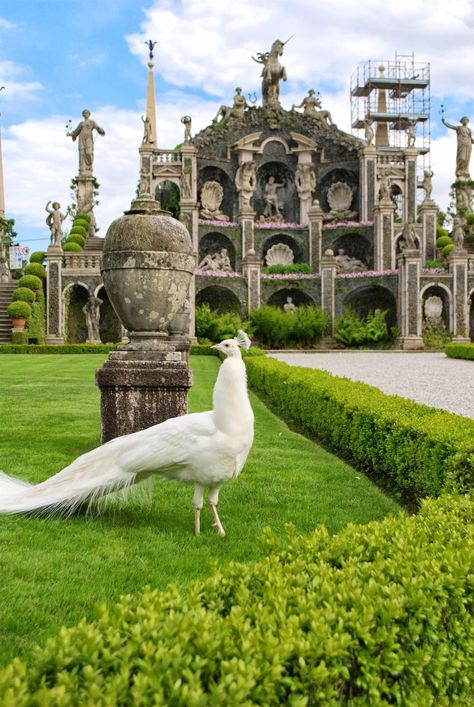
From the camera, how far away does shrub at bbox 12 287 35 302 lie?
109ft

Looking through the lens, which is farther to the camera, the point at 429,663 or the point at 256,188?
the point at 256,188

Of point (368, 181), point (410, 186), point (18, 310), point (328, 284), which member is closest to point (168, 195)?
point (368, 181)

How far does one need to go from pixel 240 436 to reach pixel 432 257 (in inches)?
1721

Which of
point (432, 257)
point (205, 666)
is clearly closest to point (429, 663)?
point (205, 666)

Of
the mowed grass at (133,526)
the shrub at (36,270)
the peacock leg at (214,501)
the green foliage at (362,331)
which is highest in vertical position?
the shrub at (36,270)

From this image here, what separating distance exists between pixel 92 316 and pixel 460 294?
20.5 meters

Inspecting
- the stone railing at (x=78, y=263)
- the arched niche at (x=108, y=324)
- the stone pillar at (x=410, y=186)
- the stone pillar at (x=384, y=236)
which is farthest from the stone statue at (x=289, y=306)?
the stone pillar at (x=410, y=186)

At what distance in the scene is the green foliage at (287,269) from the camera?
4088cm

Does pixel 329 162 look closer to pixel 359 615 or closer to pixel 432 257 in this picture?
pixel 432 257

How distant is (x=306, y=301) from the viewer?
131ft

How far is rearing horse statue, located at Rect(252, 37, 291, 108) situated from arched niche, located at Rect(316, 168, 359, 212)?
21.2 ft

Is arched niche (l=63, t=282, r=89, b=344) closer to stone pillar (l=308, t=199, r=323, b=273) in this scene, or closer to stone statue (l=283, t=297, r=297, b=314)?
stone statue (l=283, t=297, r=297, b=314)

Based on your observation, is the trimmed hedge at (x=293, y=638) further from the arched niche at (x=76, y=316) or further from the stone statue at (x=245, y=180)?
the stone statue at (x=245, y=180)

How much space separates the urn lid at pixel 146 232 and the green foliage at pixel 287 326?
2840 centimetres
